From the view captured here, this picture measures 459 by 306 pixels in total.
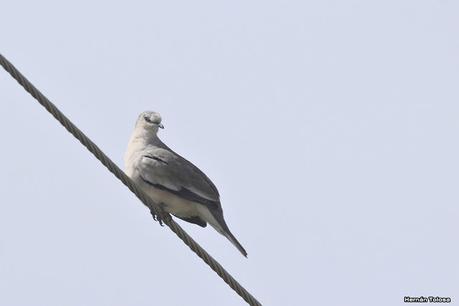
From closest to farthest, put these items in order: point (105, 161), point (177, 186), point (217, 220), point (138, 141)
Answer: point (105, 161), point (217, 220), point (177, 186), point (138, 141)

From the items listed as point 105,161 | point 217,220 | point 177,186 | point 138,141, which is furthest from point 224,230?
point 105,161

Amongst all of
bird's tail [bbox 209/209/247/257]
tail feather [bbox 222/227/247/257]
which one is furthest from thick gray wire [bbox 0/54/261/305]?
bird's tail [bbox 209/209/247/257]

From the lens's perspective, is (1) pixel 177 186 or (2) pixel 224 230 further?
(1) pixel 177 186

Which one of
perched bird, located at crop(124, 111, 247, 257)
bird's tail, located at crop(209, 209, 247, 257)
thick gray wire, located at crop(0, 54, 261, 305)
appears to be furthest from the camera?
perched bird, located at crop(124, 111, 247, 257)

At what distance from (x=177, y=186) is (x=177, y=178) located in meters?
0.11

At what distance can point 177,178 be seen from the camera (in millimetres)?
12453

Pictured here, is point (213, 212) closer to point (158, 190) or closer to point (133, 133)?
point (158, 190)

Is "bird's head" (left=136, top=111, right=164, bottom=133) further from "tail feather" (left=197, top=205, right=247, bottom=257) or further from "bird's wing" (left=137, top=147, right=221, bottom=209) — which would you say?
"tail feather" (left=197, top=205, right=247, bottom=257)

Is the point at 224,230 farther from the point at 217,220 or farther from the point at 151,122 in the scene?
the point at 151,122

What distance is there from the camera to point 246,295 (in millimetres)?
9047

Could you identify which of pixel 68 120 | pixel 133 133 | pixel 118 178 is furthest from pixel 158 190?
pixel 68 120

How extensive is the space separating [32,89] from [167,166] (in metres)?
4.25

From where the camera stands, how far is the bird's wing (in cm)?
1236

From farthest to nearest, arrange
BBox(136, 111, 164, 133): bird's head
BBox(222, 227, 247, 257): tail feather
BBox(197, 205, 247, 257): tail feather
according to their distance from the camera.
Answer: BBox(136, 111, 164, 133): bird's head
BBox(197, 205, 247, 257): tail feather
BBox(222, 227, 247, 257): tail feather
